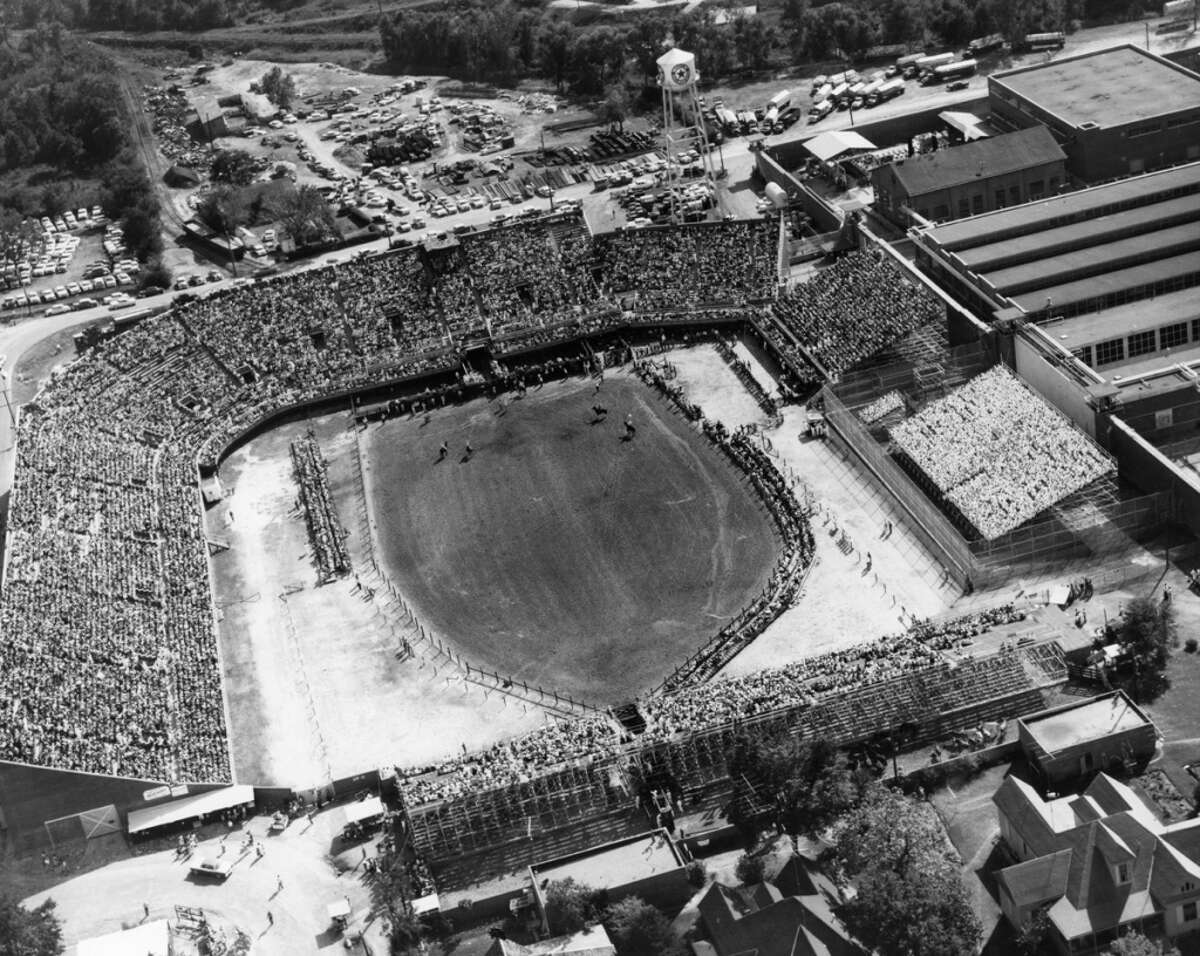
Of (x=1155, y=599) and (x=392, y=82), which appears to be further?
(x=392, y=82)

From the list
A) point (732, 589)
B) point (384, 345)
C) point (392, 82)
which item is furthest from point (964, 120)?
point (392, 82)

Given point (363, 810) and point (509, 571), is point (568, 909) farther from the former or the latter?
point (509, 571)

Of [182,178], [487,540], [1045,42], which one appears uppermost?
[1045,42]

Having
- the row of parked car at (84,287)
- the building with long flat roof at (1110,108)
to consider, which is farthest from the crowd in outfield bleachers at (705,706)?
the row of parked car at (84,287)

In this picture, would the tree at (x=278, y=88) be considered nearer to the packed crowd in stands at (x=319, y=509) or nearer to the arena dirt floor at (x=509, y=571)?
the arena dirt floor at (x=509, y=571)

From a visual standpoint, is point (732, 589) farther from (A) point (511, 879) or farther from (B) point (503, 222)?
(B) point (503, 222)

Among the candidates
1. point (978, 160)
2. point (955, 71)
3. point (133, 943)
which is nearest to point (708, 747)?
point (133, 943)

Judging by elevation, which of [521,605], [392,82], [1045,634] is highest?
[1045,634]
